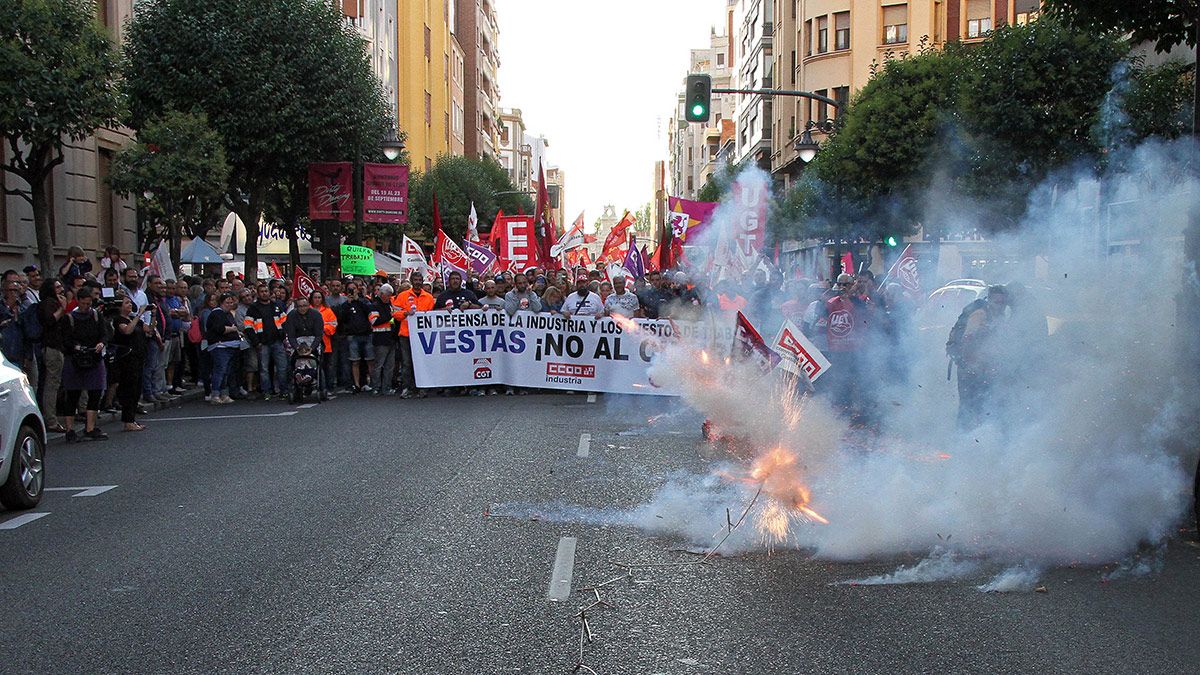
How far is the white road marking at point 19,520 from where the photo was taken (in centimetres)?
833

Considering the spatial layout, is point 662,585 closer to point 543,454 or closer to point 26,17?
point 543,454

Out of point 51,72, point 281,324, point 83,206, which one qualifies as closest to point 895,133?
point 281,324

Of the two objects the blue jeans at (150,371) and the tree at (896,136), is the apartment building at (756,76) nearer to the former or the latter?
the tree at (896,136)

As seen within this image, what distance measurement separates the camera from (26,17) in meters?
16.2

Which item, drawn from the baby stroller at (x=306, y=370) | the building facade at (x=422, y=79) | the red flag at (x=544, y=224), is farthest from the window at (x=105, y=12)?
the building facade at (x=422, y=79)

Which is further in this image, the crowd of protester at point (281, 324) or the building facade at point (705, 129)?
the building facade at point (705, 129)

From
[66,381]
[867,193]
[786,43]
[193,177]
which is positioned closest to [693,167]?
[786,43]

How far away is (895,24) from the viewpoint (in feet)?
163

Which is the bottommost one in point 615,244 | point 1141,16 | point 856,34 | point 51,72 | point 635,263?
point 635,263

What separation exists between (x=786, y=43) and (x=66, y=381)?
164ft

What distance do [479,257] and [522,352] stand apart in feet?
25.3

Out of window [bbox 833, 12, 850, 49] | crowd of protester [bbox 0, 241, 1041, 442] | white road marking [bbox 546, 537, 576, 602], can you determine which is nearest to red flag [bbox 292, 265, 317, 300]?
crowd of protester [bbox 0, 241, 1041, 442]

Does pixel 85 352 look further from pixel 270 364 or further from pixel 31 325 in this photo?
pixel 270 364

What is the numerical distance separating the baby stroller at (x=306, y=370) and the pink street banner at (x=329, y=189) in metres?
10.0
